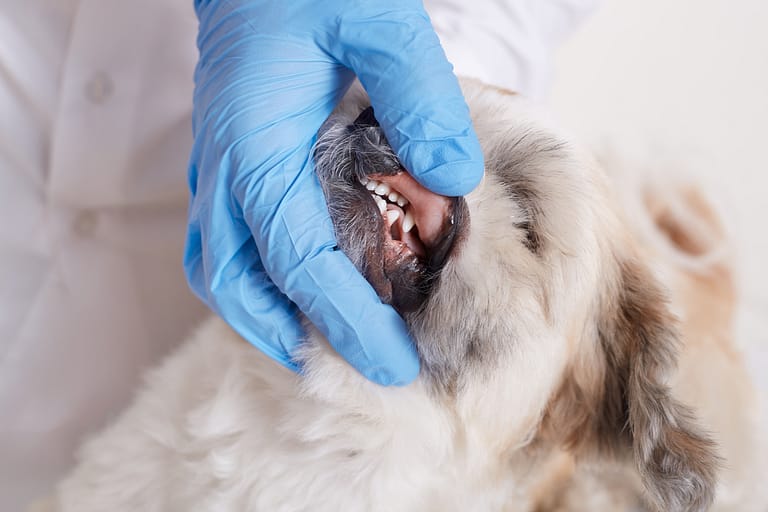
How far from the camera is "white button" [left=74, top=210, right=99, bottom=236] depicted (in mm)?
1727

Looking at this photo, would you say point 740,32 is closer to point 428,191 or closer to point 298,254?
point 428,191

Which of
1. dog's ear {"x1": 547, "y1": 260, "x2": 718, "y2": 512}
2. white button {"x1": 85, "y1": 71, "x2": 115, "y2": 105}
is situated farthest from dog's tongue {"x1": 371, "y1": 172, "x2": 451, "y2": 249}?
white button {"x1": 85, "y1": 71, "x2": 115, "y2": 105}

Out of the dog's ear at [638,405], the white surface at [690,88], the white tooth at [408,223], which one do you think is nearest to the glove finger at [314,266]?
the white tooth at [408,223]

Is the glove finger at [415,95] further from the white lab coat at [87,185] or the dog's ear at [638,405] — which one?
the white lab coat at [87,185]

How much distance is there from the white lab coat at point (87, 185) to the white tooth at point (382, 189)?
0.61 m

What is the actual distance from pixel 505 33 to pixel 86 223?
1104mm

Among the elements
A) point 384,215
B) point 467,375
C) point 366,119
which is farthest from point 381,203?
point 467,375

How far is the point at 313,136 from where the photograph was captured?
3.76ft

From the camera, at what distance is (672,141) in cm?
261

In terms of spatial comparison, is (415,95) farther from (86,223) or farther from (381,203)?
(86,223)

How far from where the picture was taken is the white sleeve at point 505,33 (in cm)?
173

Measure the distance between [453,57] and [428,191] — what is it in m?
0.66

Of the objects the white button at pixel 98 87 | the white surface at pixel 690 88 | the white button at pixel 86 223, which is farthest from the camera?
the white surface at pixel 690 88

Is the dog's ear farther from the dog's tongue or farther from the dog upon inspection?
the dog's tongue
